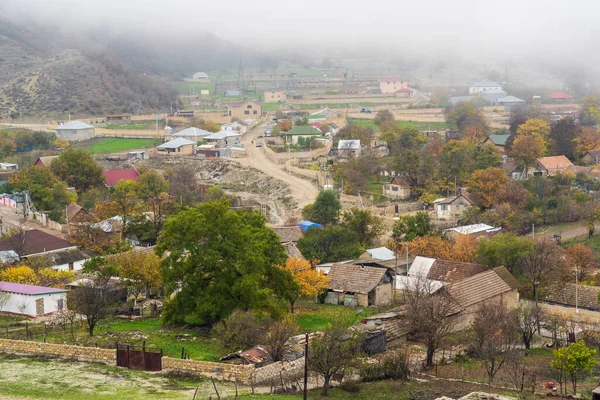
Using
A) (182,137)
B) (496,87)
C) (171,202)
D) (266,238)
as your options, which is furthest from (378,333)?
(496,87)

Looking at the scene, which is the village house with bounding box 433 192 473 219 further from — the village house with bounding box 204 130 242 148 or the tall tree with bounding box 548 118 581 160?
the village house with bounding box 204 130 242 148

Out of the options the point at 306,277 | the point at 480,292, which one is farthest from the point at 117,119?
the point at 480,292

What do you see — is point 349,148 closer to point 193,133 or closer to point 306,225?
point 193,133

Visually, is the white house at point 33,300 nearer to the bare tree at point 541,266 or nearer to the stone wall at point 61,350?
the stone wall at point 61,350

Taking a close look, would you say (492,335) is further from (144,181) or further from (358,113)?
(358,113)

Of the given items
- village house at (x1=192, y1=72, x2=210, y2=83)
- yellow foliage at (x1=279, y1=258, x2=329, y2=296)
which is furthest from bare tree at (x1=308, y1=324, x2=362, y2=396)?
village house at (x1=192, y1=72, x2=210, y2=83)

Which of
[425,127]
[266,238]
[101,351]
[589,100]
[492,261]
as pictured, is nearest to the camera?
[101,351]

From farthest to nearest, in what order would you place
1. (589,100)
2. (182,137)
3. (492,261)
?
(589,100) < (182,137) < (492,261)

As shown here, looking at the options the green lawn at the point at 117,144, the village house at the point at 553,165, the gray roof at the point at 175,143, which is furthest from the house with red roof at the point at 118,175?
the village house at the point at 553,165
